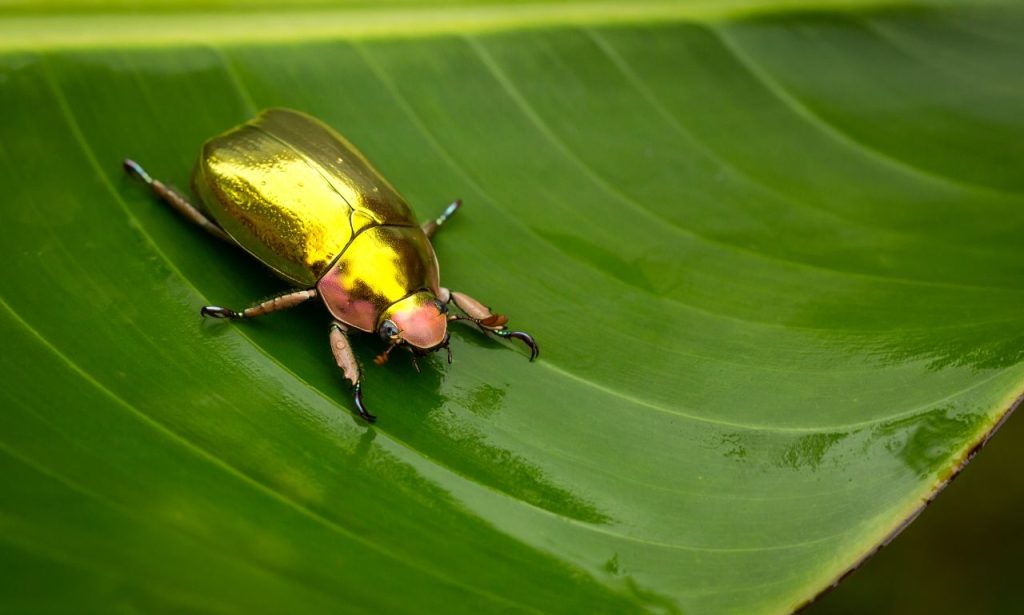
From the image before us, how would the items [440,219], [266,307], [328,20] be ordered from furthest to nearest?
[328,20] < [440,219] < [266,307]

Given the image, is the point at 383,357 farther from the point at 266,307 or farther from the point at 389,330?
the point at 266,307

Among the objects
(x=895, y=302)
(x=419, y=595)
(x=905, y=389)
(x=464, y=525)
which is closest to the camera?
(x=419, y=595)

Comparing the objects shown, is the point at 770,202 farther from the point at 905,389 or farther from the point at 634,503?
the point at 634,503

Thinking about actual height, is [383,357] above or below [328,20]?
below

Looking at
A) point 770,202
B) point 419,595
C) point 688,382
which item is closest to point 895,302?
point 770,202

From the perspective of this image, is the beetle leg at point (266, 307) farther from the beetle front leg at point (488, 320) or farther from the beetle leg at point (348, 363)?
the beetle front leg at point (488, 320)

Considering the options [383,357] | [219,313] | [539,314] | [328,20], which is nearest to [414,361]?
[383,357]
